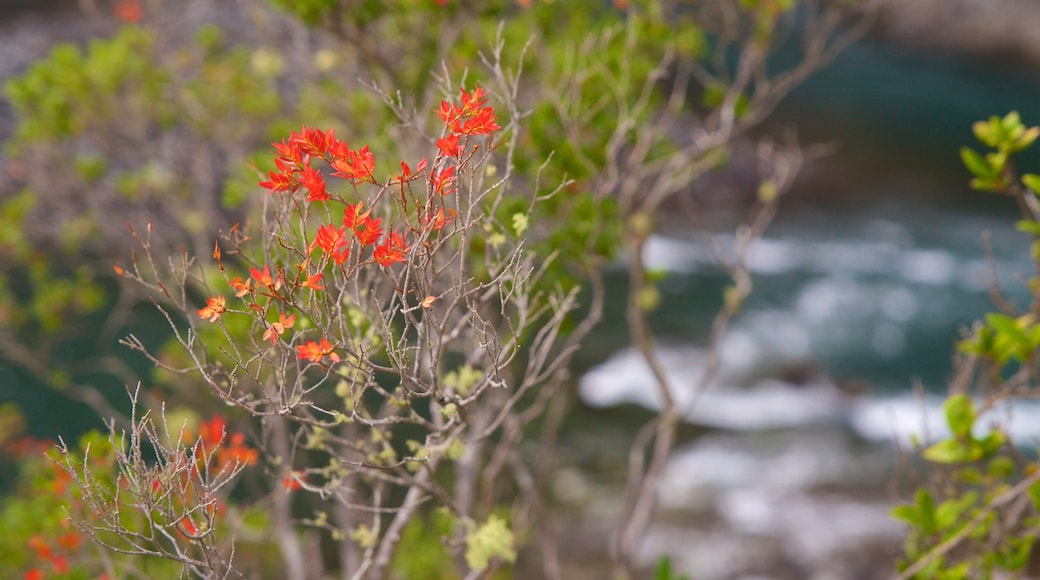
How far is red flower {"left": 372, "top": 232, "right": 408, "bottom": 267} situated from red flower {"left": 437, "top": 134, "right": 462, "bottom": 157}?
8.8 inches

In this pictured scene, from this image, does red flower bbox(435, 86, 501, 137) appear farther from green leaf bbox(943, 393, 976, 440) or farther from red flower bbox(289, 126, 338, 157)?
green leaf bbox(943, 393, 976, 440)

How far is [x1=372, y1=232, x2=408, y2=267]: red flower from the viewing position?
1648 mm

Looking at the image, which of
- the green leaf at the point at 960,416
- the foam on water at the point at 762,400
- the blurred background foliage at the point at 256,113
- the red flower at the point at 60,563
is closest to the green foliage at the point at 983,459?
the green leaf at the point at 960,416

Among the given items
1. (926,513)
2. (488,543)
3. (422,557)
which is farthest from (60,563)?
(926,513)

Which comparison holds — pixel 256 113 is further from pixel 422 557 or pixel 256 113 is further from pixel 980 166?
pixel 980 166

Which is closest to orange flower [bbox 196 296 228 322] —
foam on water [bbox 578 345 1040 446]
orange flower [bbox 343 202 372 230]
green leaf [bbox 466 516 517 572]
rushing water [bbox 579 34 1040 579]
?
orange flower [bbox 343 202 372 230]

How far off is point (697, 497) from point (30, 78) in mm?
6436

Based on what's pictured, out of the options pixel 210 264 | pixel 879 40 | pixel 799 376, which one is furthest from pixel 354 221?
pixel 879 40

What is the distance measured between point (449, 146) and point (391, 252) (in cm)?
26

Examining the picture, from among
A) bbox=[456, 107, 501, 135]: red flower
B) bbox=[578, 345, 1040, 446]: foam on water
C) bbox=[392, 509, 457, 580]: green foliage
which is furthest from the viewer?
bbox=[578, 345, 1040, 446]: foam on water

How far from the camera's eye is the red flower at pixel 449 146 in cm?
163

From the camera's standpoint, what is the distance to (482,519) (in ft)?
10.8

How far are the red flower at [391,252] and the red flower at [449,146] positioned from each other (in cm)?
22

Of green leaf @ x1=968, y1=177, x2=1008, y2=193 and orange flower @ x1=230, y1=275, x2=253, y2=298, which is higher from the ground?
orange flower @ x1=230, y1=275, x2=253, y2=298
